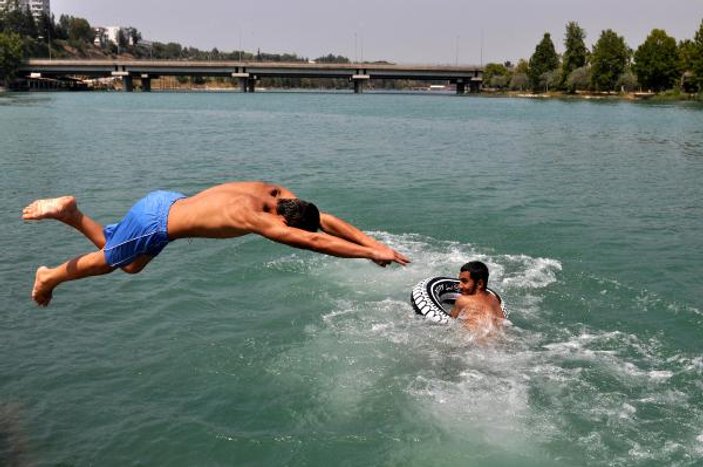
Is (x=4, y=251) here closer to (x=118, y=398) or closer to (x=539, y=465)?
(x=118, y=398)

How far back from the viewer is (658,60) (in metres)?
145

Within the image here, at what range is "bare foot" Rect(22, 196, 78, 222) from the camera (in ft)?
29.7

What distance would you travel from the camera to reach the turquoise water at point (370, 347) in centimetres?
966

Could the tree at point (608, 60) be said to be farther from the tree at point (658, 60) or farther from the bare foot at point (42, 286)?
the bare foot at point (42, 286)

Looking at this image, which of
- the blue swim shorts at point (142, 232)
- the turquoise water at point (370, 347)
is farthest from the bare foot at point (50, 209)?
the turquoise water at point (370, 347)

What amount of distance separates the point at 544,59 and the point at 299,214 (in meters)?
195

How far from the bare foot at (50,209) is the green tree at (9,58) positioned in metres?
181

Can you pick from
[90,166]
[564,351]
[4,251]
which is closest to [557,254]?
[564,351]

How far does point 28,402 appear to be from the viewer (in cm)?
1049

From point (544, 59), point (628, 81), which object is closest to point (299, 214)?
point (628, 81)

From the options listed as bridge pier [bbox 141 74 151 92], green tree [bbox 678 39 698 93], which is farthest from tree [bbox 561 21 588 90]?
bridge pier [bbox 141 74 151 92]

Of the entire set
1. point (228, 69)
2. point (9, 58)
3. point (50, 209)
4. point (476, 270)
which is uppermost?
point (9, 58)

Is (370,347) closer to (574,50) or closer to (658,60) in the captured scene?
(658,60)

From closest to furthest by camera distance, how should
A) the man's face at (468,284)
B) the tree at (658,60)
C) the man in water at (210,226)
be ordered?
the man in water at (210,226), the man's face at (468,284), the tree at (658,60)
